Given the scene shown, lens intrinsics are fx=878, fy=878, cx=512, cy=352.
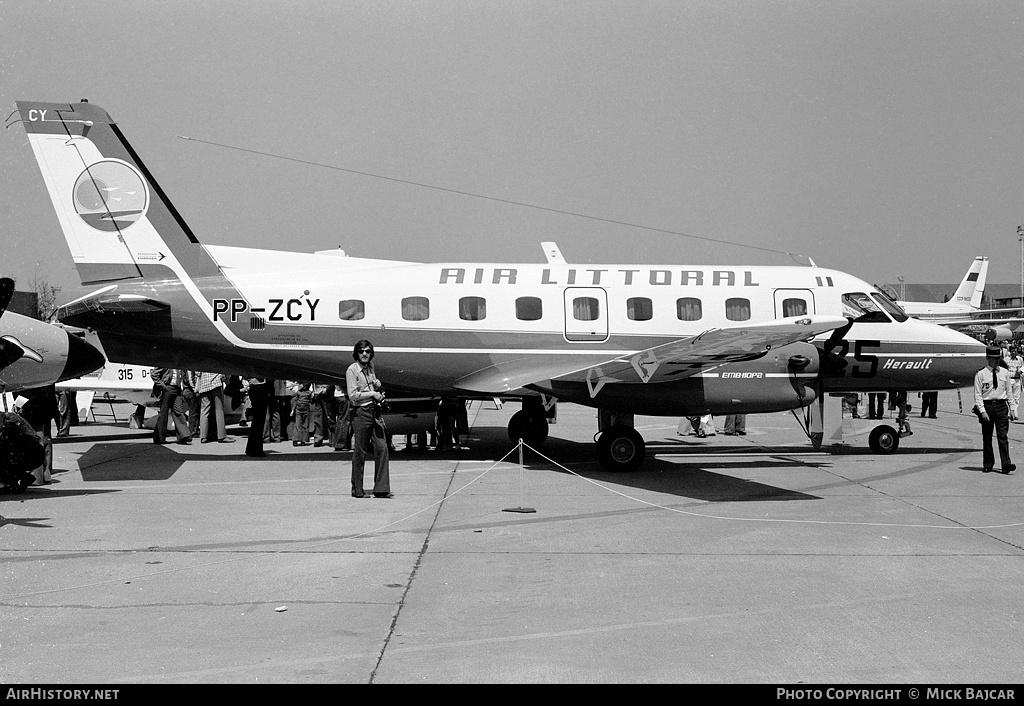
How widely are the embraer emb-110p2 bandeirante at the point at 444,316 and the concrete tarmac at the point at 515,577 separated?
156 centimetres

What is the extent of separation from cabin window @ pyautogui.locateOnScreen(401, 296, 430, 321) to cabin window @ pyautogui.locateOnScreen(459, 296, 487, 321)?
1.93ft

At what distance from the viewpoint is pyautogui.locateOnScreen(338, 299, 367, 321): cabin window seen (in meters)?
14.9

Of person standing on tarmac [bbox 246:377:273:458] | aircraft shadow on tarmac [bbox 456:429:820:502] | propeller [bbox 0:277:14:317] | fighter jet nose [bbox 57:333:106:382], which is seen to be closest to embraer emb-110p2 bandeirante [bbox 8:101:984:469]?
aircraft shadow on tarmac [bbox 456:429:820:502]

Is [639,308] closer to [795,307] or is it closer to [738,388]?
[738,388]

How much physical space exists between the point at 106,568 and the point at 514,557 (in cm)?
358

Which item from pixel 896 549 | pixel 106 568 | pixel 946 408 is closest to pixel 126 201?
pixel 106 568

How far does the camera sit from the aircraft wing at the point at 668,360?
11.0 meters

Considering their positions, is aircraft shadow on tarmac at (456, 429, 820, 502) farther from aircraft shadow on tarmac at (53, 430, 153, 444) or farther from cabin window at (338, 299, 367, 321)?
aircraft shadow on tarmac at (53, 430, 153, 444)

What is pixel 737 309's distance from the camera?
15883 millimetres

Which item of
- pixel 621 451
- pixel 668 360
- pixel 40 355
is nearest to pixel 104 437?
pixel 40 355

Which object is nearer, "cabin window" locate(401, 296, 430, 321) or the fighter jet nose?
the fighter jet nose

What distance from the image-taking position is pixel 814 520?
10047mm

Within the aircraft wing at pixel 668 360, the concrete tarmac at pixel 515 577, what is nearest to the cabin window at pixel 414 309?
the aircraft wing at pixel 668 360

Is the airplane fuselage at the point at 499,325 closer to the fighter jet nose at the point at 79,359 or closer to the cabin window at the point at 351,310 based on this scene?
the cabin window at the point at 351,310
